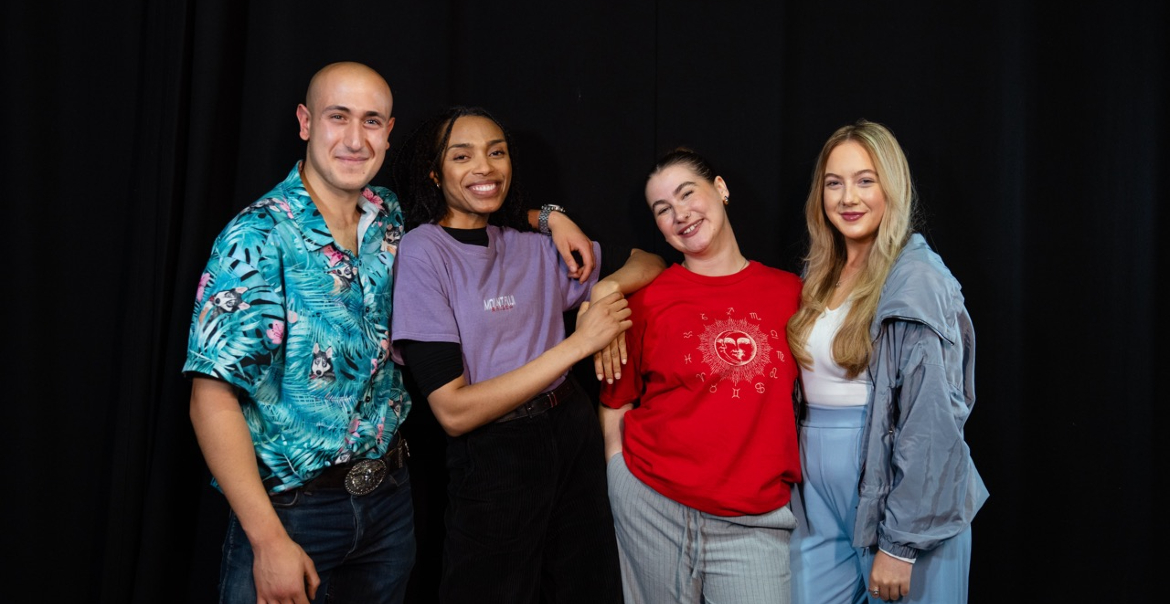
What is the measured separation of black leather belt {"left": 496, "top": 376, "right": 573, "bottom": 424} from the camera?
1.68 m

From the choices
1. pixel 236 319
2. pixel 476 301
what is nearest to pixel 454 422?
pixel 476 301

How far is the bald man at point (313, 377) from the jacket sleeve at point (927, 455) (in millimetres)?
1063

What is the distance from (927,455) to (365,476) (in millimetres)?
1145

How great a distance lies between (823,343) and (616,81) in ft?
3.27

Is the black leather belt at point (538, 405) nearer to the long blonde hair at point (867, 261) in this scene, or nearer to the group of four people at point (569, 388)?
the group of four people at point (569, 388)

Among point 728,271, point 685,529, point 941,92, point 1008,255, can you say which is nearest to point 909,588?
point 685,529

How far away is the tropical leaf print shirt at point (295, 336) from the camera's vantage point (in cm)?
134

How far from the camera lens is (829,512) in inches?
68.2

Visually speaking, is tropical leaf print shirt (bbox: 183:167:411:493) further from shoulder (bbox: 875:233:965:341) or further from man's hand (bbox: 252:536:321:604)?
shoulder (bbox: 875:233:965:341)

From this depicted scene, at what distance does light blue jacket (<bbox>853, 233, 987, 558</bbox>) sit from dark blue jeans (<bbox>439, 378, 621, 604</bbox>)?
0.60 metres

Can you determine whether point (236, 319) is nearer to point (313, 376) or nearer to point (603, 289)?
point (313, 376)

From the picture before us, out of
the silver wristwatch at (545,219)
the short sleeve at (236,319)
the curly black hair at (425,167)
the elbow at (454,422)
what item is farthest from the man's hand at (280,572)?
the silver wristwatch at (545,219)

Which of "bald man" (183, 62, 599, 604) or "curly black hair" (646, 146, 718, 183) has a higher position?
"curly black hair" (646, 146, 718, 183)

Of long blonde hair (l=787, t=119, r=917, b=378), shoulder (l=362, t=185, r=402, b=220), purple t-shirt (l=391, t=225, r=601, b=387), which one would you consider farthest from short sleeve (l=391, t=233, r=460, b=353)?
long blonde hair (l=787, t=119, r=917, b=378)
